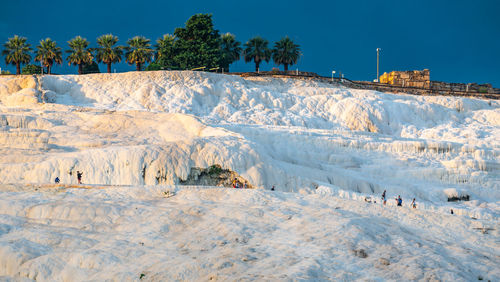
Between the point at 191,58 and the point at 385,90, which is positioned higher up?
the point at 191,58

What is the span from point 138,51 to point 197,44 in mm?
6981

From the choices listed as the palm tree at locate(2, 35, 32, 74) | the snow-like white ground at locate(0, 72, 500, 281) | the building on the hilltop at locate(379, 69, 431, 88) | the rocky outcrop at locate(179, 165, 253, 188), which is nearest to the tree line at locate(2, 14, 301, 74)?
the palm tree at locate(2, 35, 32, 74)

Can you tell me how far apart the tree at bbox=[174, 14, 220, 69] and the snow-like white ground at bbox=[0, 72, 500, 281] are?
8.83 m

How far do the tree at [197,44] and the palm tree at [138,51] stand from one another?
3.26 meters

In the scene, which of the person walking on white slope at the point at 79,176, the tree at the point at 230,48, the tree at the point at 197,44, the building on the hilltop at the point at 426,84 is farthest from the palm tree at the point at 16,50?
Answer: the building on the hilltop at the point at 426,84

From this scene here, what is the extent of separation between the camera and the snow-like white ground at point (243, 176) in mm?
11125

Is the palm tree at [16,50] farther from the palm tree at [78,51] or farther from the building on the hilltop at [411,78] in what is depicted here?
the building on the hilltop at [411,78]

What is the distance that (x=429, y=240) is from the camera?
45.5 feet

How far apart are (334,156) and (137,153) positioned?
524 inches

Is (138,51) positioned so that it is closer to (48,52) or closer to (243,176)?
(48,52)

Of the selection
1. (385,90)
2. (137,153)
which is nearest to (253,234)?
(137,153)

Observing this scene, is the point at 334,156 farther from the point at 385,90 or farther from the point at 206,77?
the point at 385,90

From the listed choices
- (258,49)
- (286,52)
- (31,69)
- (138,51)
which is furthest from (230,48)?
(31,69)

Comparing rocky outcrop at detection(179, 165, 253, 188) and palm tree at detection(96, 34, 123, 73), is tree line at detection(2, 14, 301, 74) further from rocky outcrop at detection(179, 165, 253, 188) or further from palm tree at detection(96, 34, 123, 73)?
rocky outcrop at detection(179, 165, 253, 188)
